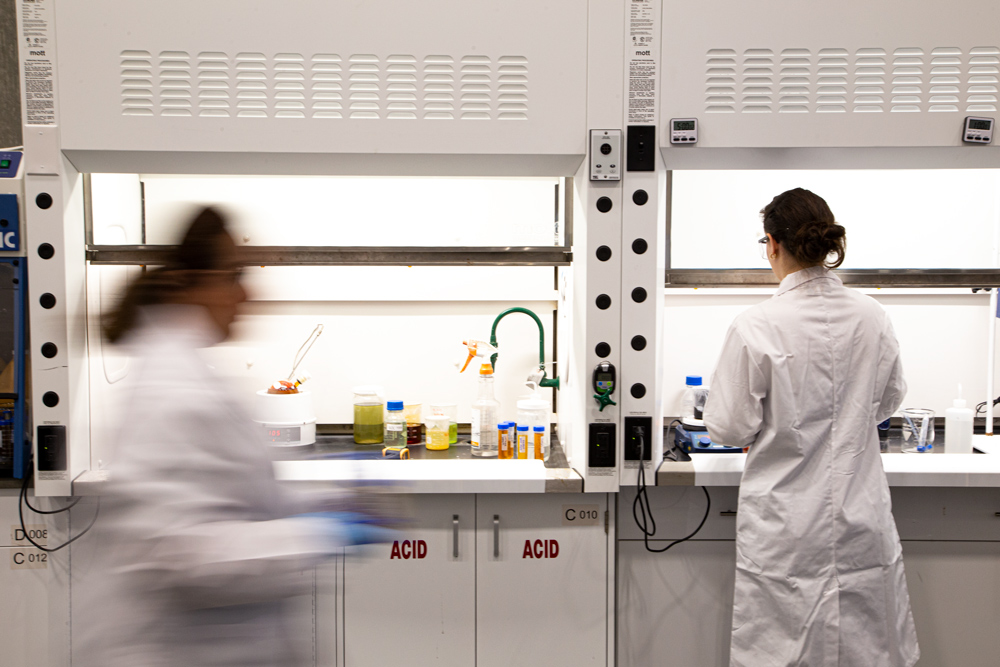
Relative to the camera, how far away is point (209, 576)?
101 cm

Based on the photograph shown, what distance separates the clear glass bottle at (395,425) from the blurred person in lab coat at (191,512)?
1052mm

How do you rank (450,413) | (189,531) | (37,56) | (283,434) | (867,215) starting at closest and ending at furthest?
(189,531), (37,56), (283,434), (450,413), (867,215)

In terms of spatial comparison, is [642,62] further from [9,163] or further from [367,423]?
[9,163]

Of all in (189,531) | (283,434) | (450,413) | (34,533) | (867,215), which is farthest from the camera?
(867,215)

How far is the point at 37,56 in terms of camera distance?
5.81ft

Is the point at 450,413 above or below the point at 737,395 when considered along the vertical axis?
below

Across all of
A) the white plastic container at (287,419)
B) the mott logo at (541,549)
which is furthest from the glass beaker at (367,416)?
the mott logo at (541,549)

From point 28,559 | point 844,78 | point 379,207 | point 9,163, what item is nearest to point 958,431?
point 844,78

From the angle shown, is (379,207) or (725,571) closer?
(725,571)

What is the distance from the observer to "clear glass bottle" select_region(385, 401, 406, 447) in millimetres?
2154

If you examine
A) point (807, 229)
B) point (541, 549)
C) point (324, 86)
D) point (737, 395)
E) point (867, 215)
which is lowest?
point (541, 549)

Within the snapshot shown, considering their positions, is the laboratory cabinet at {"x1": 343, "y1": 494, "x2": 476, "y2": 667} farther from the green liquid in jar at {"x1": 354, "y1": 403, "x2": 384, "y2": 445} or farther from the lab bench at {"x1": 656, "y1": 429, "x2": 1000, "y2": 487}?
the lab bench at {"x1": 656, "y1": 429, "x2": 1000, "y2": 487}

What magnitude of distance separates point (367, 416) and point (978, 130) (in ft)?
6.79

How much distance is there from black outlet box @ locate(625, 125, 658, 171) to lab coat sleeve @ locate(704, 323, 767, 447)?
533mm
